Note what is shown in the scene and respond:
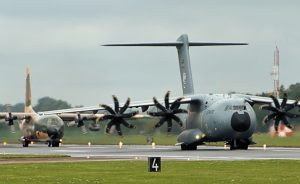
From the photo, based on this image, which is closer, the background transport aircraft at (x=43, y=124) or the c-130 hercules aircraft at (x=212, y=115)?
the c-130 hercules aircraft at (x=212, y=115)

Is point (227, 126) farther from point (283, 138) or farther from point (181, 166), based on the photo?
point (181, 166)

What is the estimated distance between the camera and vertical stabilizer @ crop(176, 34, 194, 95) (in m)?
68.2

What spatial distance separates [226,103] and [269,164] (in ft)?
69.3

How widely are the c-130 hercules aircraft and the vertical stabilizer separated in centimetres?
398

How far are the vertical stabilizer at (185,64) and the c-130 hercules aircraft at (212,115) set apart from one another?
3976mm

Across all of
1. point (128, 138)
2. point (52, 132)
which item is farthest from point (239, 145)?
point (52, 132)

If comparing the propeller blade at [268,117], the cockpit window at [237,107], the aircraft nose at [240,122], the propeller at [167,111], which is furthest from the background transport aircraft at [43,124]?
the propeller blade at [268,117]

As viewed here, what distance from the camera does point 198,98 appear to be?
62500 mm

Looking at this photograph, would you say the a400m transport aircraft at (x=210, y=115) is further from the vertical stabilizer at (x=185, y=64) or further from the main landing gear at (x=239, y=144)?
the vertical stabilizer at (x=185, y=64)

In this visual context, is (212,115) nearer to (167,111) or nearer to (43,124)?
(167,111)

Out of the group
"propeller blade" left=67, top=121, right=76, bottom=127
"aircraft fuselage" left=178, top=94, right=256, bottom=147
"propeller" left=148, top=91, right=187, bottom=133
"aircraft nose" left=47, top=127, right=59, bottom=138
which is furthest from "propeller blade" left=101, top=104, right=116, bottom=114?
"propeller blade" left=67, top=121, right=76, bottom=127

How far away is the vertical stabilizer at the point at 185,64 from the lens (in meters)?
68.2

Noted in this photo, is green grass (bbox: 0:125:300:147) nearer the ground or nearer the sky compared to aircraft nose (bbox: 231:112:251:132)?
nearer the ground

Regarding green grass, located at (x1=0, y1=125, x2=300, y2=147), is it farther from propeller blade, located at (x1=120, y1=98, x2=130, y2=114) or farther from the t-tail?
propeller blade, located at (x1=120, y1=98, x2=130, y2=114)
